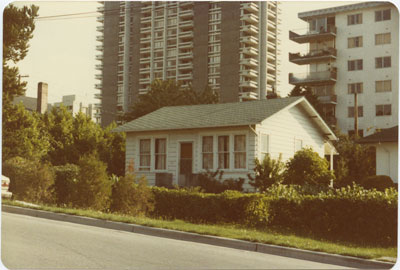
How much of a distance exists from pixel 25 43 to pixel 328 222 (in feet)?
23.6

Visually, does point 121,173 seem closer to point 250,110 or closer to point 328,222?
point 250,110

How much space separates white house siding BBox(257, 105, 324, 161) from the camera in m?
19.2

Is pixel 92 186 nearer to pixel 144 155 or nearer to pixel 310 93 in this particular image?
pixel 310 93

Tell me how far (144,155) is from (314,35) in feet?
43.7

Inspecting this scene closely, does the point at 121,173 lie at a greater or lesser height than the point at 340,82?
lesser

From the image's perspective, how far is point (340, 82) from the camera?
9609 millimetres

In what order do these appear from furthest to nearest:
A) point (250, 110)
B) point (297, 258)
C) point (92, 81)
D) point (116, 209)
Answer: point (250, 110), point (116, 209), point (92, 81), point (297, 258)

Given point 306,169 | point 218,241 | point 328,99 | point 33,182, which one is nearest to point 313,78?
point 328,99

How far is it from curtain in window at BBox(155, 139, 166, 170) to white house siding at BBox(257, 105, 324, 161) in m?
4.38

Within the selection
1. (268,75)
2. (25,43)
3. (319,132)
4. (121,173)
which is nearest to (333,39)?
(268,75)

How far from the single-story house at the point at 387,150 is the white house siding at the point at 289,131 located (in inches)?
383

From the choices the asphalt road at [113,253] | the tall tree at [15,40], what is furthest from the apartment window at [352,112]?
the tall tree at [15,40]

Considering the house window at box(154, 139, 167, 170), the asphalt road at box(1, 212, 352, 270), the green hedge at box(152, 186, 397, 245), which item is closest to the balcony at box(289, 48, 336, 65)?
the green hedge at box(152, 186, 397, 245)

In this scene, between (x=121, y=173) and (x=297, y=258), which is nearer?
(x=297, y=258)
